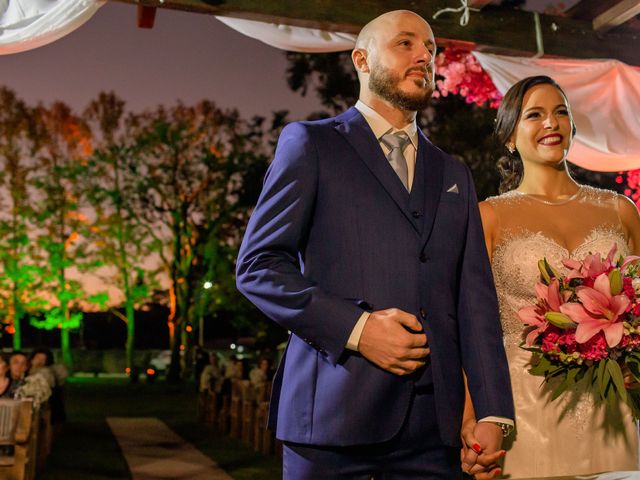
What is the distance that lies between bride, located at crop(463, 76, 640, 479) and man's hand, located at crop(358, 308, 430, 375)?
1511mm

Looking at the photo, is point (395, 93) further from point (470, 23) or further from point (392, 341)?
point (470, 23)

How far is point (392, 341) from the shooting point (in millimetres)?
2061

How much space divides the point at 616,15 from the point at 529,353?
3058 mm

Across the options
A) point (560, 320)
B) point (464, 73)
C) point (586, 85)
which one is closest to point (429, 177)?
point (560, 320)

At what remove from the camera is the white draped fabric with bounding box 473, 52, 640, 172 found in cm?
603

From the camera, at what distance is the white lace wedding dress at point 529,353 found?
3.46 meters

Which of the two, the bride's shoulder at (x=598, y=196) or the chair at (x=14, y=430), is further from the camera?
the chair at (x=14, y=430)

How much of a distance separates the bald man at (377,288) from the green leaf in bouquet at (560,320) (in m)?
0.42

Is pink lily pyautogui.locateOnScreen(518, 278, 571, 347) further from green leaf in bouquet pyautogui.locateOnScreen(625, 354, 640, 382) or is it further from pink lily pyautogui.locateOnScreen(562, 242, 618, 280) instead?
green leaf in bouquet pyautogui.locateOnScreen(625, 354, 640, 382)

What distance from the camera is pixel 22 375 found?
11.1 meters

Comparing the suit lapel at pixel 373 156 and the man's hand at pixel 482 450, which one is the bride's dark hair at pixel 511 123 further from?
the man's hand at pixel 482 450

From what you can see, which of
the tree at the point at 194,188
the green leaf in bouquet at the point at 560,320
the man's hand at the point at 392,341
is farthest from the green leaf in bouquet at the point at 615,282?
the tree at the point at 194,188

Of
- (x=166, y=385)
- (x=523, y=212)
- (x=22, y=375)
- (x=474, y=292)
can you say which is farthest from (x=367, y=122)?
(x=166, y=385)

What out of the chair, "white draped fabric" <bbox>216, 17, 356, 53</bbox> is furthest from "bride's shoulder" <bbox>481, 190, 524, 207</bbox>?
the chair
